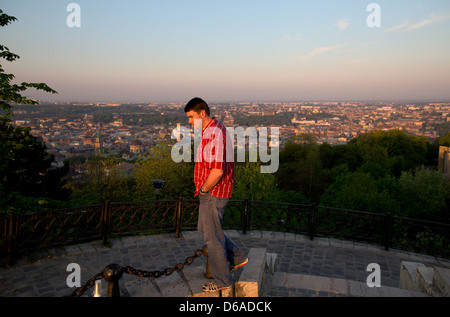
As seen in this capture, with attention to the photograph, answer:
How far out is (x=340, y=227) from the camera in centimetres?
753

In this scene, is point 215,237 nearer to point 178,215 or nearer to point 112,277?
point 112,277

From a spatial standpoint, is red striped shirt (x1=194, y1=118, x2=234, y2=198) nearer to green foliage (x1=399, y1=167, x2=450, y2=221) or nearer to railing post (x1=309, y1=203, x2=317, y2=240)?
railing post (x1=309, y1=203, x2=317, y2=240)

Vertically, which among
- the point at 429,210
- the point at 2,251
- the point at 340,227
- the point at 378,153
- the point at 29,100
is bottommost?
the point at 429,210

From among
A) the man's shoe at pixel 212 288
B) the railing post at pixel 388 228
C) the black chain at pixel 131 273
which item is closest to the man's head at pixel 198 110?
the black chain at pixel 131 273

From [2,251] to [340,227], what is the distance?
6.74 meters

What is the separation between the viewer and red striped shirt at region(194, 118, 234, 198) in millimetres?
3270

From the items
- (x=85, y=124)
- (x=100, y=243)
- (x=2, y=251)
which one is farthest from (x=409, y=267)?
(x=85, y=124)

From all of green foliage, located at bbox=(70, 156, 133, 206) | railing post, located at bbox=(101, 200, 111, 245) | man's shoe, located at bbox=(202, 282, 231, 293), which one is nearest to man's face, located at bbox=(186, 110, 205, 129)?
man's shoe, located at bbox=(202, 282, 231, 293)

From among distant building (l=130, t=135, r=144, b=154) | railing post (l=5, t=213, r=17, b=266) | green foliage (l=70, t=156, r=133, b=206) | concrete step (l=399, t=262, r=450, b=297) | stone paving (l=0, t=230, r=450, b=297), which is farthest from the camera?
distant building (l=130, t=135, r=144, b=154)

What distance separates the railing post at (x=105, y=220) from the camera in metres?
6.35

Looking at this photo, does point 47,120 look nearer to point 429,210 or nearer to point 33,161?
point 33,161

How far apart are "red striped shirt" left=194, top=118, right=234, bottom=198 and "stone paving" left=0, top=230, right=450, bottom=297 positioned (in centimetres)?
176

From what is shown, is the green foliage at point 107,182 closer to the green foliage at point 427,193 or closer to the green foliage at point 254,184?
the green foliage at point 254,184
